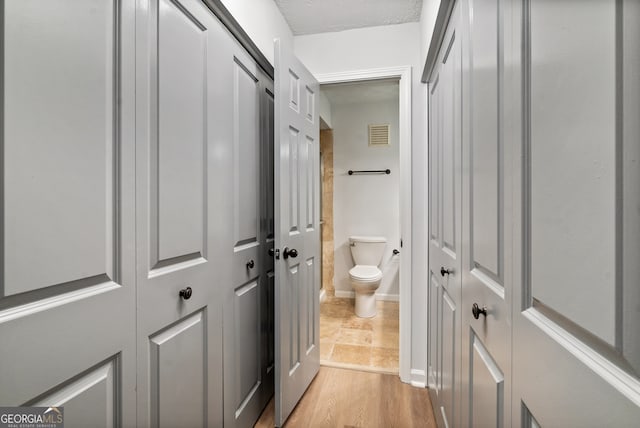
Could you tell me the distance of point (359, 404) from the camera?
1.76 meters

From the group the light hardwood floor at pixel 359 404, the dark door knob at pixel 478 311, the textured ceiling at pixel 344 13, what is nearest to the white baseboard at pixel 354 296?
the light hardwood floor at pixel 359 404

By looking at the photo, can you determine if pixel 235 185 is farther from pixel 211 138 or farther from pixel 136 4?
pixel 136 4

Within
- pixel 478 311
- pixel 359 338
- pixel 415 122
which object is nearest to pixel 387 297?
pixel 359 338

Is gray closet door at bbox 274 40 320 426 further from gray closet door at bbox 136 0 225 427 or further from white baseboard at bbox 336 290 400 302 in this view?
white baseboard at bbox 336 290 400 302

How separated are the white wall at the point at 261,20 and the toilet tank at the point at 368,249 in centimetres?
232

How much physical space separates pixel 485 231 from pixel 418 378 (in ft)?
5.29

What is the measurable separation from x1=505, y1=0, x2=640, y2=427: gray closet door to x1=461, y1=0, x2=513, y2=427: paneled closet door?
0.07 metres

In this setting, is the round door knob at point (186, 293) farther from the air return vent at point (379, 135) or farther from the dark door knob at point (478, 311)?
the air return vent at point (379, 135)

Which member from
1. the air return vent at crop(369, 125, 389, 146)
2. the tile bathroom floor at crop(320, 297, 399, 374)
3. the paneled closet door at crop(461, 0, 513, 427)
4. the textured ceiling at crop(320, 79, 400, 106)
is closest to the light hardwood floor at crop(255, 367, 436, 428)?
the tile bathroom floor at crop(320, 297, 399, 374)

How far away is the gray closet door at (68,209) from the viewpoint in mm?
561

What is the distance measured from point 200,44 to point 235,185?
22.8 inches

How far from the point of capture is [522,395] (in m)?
0.57

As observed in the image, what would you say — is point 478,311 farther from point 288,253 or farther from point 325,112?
point 325,112

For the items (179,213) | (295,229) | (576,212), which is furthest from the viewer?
(295,229)
